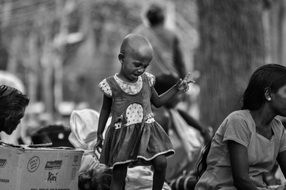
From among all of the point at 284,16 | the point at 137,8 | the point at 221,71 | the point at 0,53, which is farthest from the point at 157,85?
the point at 137,8

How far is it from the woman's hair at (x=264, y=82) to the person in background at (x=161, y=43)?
14.2ft

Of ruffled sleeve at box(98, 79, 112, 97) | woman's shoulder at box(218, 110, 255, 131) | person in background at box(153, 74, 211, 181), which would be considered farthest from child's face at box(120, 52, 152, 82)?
person in background at box(153, 74, 211, 181)

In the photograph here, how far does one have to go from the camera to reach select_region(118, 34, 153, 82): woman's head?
5.93 meters

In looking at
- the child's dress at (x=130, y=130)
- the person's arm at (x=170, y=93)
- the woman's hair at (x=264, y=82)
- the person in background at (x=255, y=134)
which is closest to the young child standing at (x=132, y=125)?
the child's dress at (x=130, y=130)

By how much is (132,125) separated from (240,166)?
2.65 feet

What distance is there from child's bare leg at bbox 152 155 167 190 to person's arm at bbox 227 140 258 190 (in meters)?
0.50

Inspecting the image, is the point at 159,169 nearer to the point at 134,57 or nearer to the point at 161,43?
the point at 134,57

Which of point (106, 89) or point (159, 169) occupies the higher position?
point (106, 89)

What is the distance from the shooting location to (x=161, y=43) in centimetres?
1041

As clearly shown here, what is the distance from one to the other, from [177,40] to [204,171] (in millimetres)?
4715

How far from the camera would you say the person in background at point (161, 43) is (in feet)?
33.8

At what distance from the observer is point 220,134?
586 cm

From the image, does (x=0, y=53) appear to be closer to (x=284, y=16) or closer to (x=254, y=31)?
(x=284, y=16)

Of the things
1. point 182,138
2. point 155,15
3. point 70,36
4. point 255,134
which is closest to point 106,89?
point 255,134
